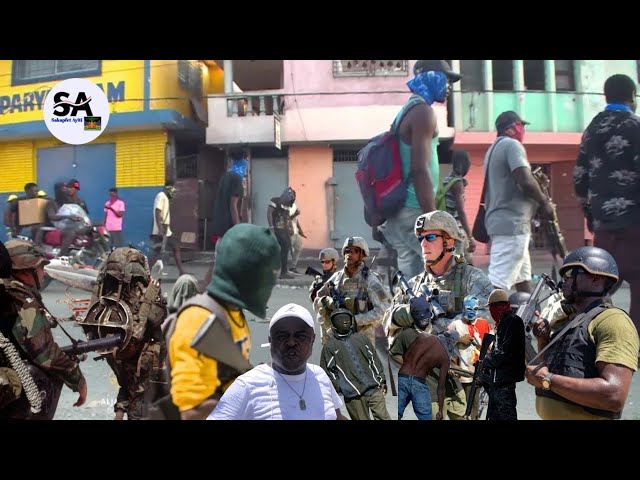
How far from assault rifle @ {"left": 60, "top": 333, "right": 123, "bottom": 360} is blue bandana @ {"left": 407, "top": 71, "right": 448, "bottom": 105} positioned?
257 cm

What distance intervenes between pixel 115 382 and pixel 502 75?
10.9ft

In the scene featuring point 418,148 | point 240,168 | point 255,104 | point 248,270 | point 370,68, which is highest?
point 370,68

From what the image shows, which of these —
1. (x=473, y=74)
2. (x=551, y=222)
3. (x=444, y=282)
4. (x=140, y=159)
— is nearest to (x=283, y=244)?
(x=444, y=282)

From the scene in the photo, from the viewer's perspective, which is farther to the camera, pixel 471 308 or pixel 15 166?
pixel 15 166

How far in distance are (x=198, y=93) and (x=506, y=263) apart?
240cm

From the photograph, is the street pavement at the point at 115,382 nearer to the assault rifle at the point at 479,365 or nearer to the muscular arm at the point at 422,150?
the assault rifle at the point at 479,365

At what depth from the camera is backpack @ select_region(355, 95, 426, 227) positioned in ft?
13.1

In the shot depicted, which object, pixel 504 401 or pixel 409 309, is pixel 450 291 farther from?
pixel 504 401

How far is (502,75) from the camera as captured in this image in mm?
3982

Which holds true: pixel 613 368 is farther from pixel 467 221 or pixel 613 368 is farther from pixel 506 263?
pixel 467 221

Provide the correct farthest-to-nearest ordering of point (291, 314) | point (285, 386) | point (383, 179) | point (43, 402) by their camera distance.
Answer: point (383, 179) < point (43, 402) < point (291, 314) < point (285, 386)

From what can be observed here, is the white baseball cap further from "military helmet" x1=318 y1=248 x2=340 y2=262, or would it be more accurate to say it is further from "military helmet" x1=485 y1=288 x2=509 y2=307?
"military helmet" x1=485 y1=288 x2=509 y2=307

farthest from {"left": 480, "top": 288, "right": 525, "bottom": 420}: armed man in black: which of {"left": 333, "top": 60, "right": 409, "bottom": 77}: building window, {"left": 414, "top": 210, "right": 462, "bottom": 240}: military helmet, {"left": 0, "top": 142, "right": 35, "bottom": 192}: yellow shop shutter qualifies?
{"left": 0, "top": 142, "right": 35, "bottom": 192}: yellow shop shutter
